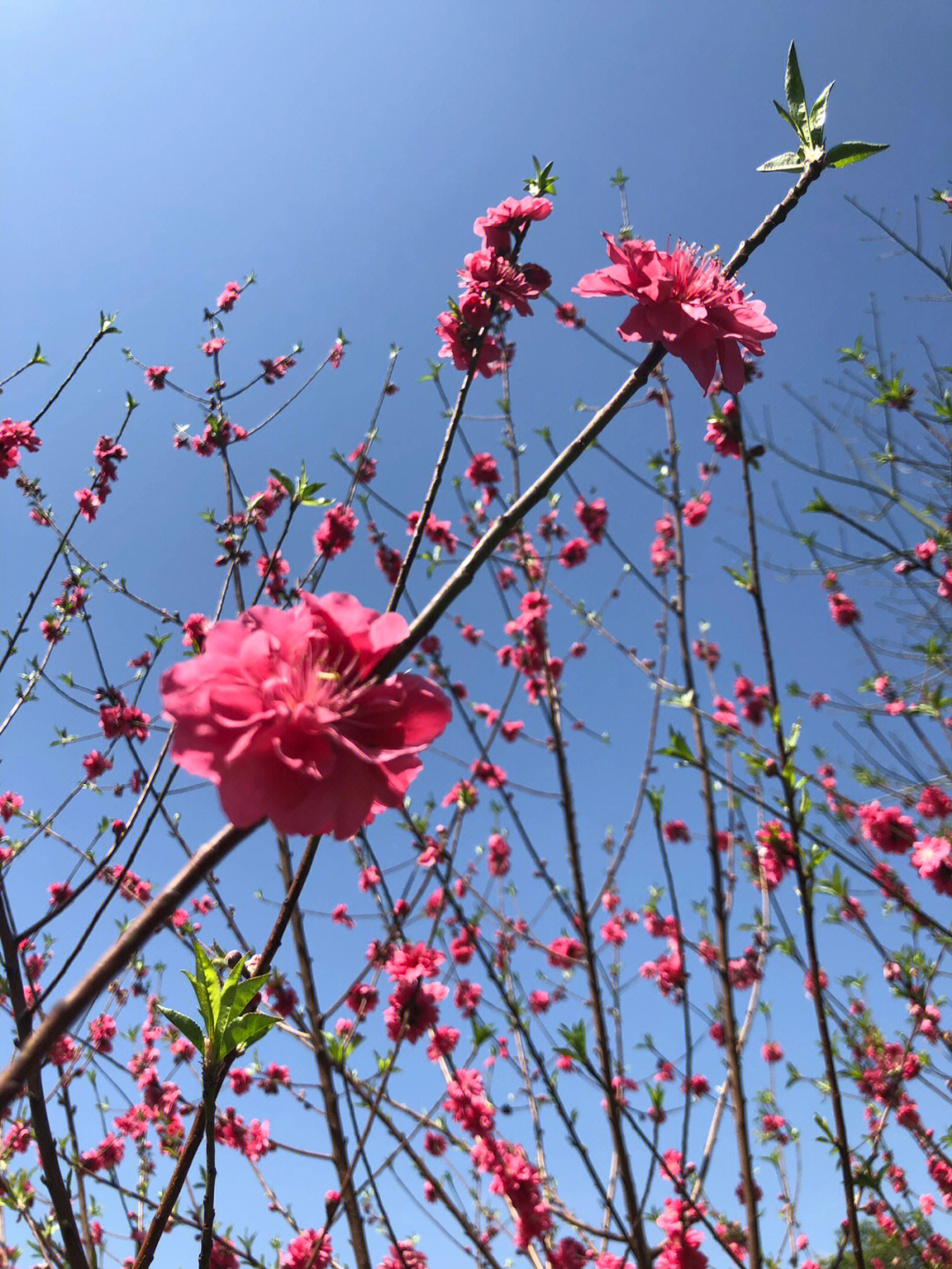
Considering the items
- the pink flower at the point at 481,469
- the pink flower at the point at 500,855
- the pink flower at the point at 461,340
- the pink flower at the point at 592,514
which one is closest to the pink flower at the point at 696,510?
the pink flower at the point at 592,514

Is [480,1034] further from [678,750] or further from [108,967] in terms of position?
[108,967]

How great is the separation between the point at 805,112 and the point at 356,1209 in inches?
140

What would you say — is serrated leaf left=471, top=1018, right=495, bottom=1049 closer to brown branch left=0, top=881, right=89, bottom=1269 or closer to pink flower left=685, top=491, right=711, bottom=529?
brown branch left=0, top=881, right=89, bottom=1269

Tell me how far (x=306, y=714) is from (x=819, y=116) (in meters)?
1.32

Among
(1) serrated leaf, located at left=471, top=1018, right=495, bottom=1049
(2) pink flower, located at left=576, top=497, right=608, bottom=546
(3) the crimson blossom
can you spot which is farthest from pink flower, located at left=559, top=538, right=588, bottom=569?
(3) the crimson blossom

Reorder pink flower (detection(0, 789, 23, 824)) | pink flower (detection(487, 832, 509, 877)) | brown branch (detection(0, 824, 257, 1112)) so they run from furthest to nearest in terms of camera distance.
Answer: pink flower (detection(487, 832, 509, 877)) < pink flower (detection(0, 789, 23, 824)) < brown branch (detection(0, 824, 257, 1112))

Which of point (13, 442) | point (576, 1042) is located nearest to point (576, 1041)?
point (576, 1042)

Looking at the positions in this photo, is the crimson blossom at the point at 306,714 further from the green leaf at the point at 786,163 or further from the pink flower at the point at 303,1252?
the pink flower at the point at 303,1252

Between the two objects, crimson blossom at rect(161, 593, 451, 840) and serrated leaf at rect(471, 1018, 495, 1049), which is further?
serrated leaf at rect(471, 1018, 495, 1049)

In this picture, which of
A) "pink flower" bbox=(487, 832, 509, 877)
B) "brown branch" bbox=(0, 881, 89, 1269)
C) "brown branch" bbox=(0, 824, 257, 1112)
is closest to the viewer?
→ "brown branch" bbox=(0, 824, 257, 1112)

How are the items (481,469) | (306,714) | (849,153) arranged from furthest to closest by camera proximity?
(481,469) → (849,153) → (306,714)

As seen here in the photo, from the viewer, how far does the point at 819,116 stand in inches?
49.2

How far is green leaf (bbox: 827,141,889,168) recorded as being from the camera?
1212 mm

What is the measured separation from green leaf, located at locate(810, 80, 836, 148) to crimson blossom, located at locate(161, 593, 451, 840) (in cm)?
112
